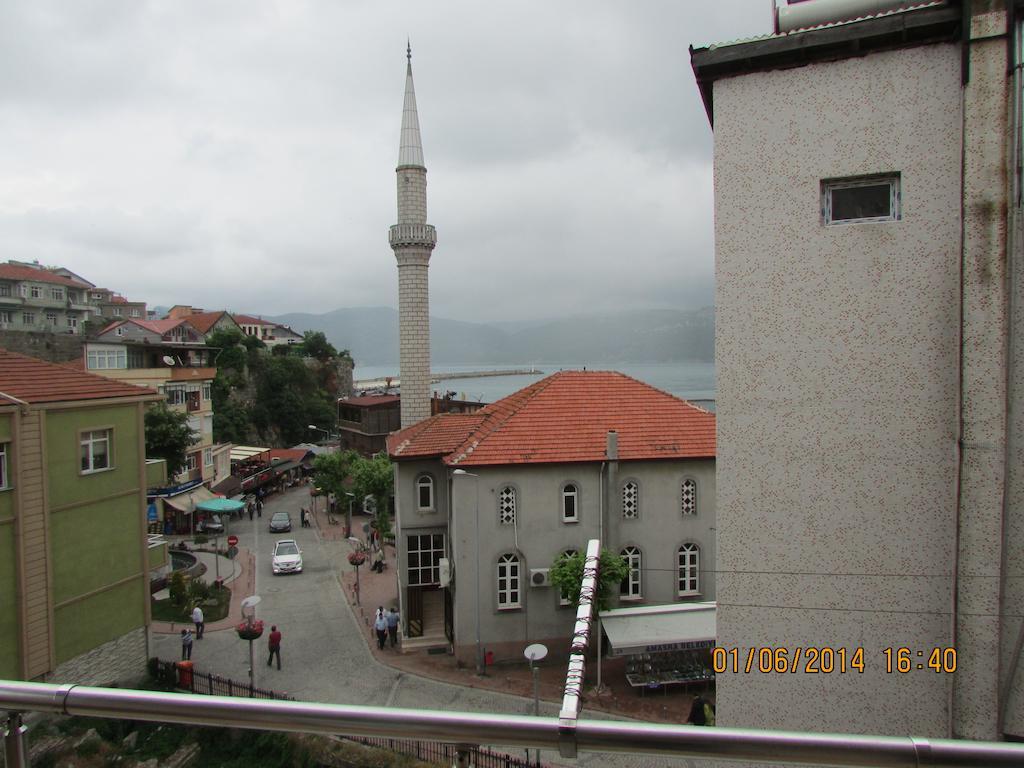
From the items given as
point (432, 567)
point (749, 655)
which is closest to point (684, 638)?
point (432, 567)

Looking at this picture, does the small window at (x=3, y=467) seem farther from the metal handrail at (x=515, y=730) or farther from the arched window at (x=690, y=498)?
the arched window at (x=690, y=498)

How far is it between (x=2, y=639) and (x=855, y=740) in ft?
51.8

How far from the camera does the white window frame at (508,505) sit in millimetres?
18734

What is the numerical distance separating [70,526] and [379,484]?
56.4 ft

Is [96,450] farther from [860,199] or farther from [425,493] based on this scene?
[860,199]

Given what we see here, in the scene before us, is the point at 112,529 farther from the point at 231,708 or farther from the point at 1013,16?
the point at 1013,16

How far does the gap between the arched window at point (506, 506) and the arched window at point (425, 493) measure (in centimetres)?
307

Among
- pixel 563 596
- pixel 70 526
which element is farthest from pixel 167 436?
pixel 563 596

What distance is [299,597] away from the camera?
83.9 feet

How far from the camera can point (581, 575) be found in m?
17.5

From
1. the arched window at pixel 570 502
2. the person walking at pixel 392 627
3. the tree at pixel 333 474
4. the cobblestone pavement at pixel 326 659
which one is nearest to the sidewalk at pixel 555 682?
the cobblestone pavement at pixel 326 659

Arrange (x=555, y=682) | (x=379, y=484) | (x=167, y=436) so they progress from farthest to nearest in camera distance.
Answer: (x=167, y=436), (x=379, y=484), (x=555, y=682)

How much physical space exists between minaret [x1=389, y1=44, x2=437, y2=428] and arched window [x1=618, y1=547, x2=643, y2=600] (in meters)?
19.6

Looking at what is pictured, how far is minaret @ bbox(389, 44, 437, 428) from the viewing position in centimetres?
3588
